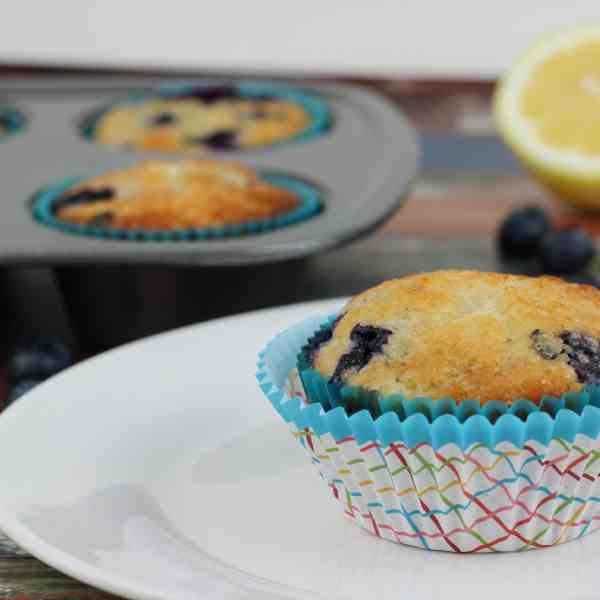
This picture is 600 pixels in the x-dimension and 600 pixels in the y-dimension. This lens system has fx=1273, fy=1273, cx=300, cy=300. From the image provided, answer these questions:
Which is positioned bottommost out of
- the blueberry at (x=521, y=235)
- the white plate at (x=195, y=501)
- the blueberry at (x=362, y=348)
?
the blueberry at (x=521, y=235)

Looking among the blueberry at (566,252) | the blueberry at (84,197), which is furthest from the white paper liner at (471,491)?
the blueberry at (566,252)

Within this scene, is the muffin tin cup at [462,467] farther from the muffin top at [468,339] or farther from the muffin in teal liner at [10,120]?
the muffin in teal liner at [10,120]

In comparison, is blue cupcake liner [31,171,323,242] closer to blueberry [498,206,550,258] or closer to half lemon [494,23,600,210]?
blueberry [498,206,550,258]

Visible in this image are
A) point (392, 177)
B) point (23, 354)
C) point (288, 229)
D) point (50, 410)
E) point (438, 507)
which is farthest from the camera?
point (392, 177)

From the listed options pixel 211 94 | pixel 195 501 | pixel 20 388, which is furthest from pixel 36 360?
pixel 211 94

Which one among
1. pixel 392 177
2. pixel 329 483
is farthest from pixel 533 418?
pixel 392 177

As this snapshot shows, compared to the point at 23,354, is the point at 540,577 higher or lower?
higher

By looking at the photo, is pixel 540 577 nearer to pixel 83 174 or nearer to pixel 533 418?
pixel 533 418
